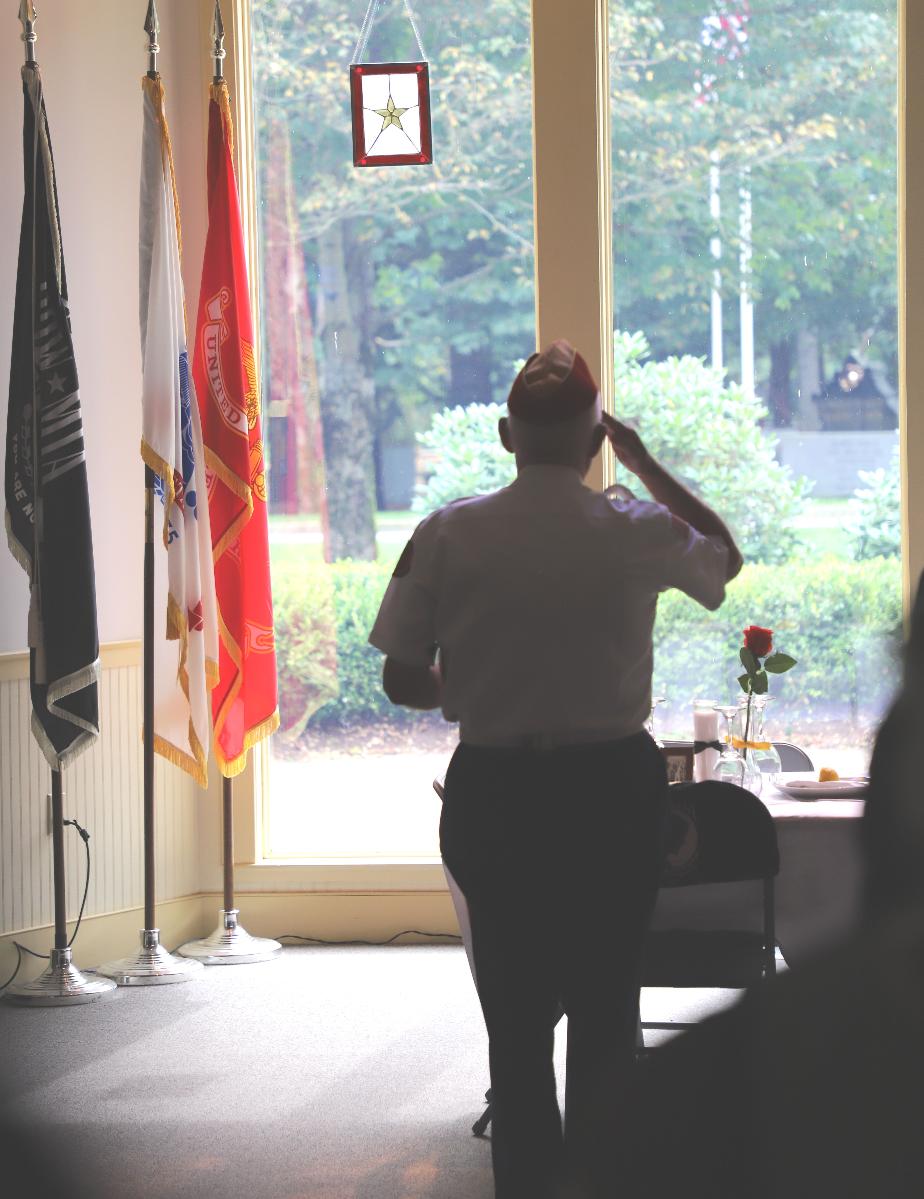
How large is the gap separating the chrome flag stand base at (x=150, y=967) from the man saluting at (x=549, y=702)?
9.41 ft

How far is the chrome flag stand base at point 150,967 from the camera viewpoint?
5172mm

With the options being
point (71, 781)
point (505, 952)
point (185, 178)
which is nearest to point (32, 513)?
point (71, 781)

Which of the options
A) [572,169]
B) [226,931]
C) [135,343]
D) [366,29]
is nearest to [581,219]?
[572,169]

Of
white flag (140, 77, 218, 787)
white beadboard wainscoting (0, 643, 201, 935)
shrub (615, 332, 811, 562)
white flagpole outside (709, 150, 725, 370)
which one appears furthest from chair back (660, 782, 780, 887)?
white flagpole outside (709, 150, 725, 370)

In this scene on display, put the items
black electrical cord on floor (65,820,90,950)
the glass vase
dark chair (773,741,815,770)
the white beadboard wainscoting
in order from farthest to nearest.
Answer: black electrical cord on floor (65,820,90,950) → the white beadboard wainscoting → dark chair (773,741,815,770) → the glass vase

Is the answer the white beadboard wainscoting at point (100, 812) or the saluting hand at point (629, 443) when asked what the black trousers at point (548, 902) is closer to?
the saluting hand at point (629, 443)

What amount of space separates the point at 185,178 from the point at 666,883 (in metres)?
3.70

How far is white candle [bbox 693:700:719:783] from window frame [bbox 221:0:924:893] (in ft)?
5.62

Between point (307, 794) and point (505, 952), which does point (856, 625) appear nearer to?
point (307, 794)

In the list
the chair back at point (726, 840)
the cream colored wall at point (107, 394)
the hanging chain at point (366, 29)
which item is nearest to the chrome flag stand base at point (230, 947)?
the cream colored wall at point (107, 394)

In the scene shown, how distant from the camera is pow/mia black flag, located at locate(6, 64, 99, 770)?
4.82 m

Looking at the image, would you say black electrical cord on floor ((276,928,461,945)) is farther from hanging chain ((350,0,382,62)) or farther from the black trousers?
hanging chain ((350,0,382,62))

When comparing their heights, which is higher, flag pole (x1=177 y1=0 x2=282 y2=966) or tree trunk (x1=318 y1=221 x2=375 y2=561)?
tree trunk (x1=318 y1=221 x2=375 y2=561)

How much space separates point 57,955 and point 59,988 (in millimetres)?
109
